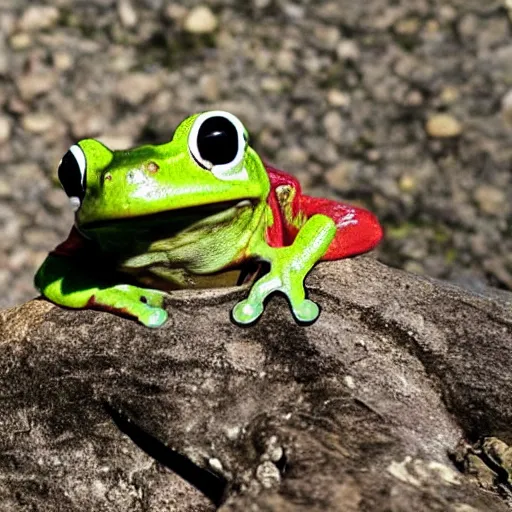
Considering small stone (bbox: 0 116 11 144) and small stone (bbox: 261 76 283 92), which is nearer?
small stone (bbox: 0 116 11 144)

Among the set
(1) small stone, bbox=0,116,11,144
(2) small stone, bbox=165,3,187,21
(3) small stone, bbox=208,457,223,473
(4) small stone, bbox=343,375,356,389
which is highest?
(4) small stone, bbox=343,375,356,389

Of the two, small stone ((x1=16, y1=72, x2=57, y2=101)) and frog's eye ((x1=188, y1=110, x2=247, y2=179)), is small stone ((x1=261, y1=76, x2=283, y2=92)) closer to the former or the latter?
small stone ((x1=16, y1=72, x2=57, y2=101))

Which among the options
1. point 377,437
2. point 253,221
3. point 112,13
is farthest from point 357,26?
point 377,437

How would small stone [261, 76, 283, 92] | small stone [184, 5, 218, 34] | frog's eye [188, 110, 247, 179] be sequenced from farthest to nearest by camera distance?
small stone [184, 5, 218, 34], small stone [261, 76, 283, 92], frog's eye [188, 110, 247, 179]

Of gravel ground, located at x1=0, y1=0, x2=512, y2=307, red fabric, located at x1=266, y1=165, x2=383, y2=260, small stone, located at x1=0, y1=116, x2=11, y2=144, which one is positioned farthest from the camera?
small stone, located at x1=0, y1=116, x2=11, y2=144

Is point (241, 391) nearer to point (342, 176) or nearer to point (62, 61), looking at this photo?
point (342, 176)

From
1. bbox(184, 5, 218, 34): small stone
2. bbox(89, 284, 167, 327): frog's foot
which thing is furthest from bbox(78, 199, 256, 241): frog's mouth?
bbox(184, 5, 218, 34): small stone

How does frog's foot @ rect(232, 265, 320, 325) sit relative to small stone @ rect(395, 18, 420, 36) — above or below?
above

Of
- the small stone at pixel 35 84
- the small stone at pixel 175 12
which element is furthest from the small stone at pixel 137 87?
the small stone at pixel 175 12

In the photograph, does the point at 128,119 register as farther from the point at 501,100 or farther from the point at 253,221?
the point at 253,221
